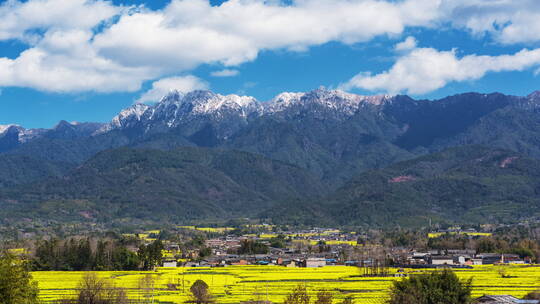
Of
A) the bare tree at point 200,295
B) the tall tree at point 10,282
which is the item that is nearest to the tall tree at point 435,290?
the bare tree at point 200,295

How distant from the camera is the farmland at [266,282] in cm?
10089

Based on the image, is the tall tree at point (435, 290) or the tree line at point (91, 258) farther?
the tree line at point (91, 258)

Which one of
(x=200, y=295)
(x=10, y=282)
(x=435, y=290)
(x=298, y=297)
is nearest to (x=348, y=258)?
(x=200, y=295)

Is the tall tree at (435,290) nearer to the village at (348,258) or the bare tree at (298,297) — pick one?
the bare tree at (298,297)

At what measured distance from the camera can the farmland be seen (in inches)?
3972

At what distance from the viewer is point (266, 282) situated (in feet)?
401

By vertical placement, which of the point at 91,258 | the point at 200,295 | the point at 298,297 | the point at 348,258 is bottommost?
the point at 200,295

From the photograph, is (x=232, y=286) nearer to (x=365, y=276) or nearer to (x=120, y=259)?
(x=365, y=276)

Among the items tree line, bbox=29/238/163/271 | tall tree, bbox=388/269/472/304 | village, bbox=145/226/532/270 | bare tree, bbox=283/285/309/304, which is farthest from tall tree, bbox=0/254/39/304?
tree line, bbox=29/238/163/271

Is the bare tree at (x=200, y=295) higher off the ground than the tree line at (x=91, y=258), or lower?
lower

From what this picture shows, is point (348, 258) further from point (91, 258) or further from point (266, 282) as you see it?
point (266, 282)

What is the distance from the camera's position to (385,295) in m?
98.8

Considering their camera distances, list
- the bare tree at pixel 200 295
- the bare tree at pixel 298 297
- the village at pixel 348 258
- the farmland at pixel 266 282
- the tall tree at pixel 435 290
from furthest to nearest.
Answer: the village at pixel 348 258 → the farmland at pixel 266 282 → the bare tree at pixel 200 295 → the tall tree at pixel 435 290 → the bare tree at pixel 298 297

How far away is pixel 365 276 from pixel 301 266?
3233 cm
